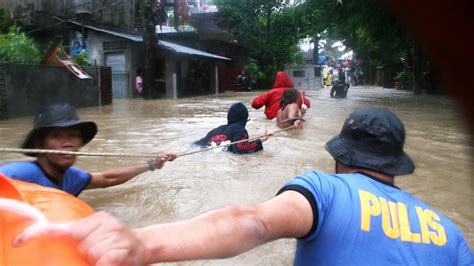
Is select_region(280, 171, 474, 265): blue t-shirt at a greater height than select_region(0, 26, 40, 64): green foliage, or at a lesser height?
lesser

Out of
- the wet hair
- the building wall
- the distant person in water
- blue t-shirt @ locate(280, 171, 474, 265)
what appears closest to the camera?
blue t-shirt @ locate(280, 171, 474, 265)

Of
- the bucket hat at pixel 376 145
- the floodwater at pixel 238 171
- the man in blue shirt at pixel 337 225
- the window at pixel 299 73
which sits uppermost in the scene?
the window at pixel 299 73

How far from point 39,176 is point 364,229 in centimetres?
202

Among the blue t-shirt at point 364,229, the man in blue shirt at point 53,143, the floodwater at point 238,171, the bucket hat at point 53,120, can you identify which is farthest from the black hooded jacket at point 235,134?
the blue t-shirt at point 364,229

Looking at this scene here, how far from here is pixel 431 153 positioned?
663 centimetres

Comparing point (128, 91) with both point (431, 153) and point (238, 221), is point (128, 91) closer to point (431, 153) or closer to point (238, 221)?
point (431, 153)

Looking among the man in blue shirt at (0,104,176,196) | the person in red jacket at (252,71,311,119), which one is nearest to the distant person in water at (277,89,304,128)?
the person in red jacket at (252,71,311,119)

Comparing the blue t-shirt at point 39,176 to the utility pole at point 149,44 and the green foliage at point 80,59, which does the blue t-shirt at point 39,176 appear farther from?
the utility pole at point 149,44

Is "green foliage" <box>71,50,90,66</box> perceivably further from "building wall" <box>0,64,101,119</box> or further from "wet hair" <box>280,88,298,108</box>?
"wet hair" <box>280,88,298,108</box>

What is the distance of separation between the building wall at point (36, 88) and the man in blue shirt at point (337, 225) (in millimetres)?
10565

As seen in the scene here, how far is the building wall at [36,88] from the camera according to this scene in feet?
35.1

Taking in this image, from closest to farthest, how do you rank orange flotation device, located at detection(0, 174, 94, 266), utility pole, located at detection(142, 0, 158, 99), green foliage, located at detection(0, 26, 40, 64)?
1. orange flotation device, located at detection(0, 174, 94, 266)
2. green foliage, located at detection(0, 26, 40, 64)
3. utility pole, located at detection(142, 0, 158, 99)

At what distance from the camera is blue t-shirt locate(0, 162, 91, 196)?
2.51 metres

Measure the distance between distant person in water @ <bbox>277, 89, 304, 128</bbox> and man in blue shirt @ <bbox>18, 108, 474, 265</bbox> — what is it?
6591 mm
